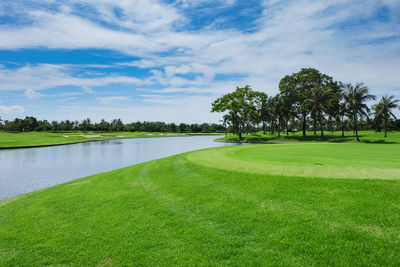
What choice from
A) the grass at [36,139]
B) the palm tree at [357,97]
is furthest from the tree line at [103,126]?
the palm tree at [357,97]

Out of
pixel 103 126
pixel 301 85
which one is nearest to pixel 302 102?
pixel 301 85

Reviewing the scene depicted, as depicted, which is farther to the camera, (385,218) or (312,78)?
(312,78)

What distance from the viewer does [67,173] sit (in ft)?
57.6

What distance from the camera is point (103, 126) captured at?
143000 millimetres

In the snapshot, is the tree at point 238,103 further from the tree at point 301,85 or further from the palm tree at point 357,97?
the palm tree at point 357,97

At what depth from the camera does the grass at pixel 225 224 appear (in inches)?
165

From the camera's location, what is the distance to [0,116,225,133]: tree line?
457 feet

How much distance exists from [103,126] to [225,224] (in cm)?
15214

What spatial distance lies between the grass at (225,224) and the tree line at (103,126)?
148759 millimetres

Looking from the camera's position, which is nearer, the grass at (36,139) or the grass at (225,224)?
the grass at (225,224)

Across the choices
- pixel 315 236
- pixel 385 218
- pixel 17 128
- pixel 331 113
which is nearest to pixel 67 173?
pixel 315 236

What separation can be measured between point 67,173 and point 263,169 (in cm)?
1589

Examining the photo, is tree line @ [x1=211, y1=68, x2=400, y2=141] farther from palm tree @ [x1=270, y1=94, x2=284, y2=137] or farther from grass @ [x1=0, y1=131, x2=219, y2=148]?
grass @ [x1=0, y1=131, x2=219, y2=148]

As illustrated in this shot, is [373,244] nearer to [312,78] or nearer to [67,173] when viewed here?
[67,173]
